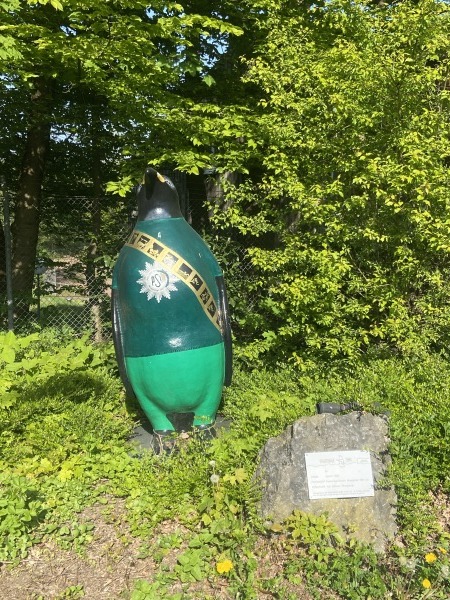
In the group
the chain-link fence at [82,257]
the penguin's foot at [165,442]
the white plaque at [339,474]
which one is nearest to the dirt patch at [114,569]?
the white plaque at [339,474]

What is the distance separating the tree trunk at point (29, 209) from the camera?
6.98 m

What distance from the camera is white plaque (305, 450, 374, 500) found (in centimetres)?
290

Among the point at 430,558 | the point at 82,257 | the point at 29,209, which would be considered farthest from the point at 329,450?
the point at 29,209

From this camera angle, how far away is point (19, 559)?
264 centimetres

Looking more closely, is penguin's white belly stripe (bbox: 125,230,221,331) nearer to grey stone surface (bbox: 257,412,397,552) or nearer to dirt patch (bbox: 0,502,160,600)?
grey stone surface (bbox: 257,412,397,552)

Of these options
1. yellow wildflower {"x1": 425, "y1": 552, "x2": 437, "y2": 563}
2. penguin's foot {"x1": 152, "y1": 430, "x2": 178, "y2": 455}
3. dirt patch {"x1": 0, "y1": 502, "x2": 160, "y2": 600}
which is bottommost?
dirt patch {"x1": 0, "y1": 502, "x2": 160, "y2": 600}

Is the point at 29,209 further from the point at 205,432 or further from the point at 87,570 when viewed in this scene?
the point at 87,570

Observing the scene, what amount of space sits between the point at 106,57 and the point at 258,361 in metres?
3.32

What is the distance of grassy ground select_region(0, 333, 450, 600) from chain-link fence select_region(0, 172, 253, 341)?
2.48m

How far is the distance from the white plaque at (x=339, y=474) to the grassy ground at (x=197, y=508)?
0.56ft

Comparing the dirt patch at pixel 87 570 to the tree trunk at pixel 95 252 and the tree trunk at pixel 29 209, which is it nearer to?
the tree trunk at pixel 95 252

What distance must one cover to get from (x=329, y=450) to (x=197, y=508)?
0.84m

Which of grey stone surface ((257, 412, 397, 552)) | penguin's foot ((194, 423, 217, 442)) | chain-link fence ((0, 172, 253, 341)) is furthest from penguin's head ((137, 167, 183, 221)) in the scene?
chain-link fence ((0, 172, 253, 341))

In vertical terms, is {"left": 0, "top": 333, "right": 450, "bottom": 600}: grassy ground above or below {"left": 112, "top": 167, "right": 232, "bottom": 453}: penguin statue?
below
